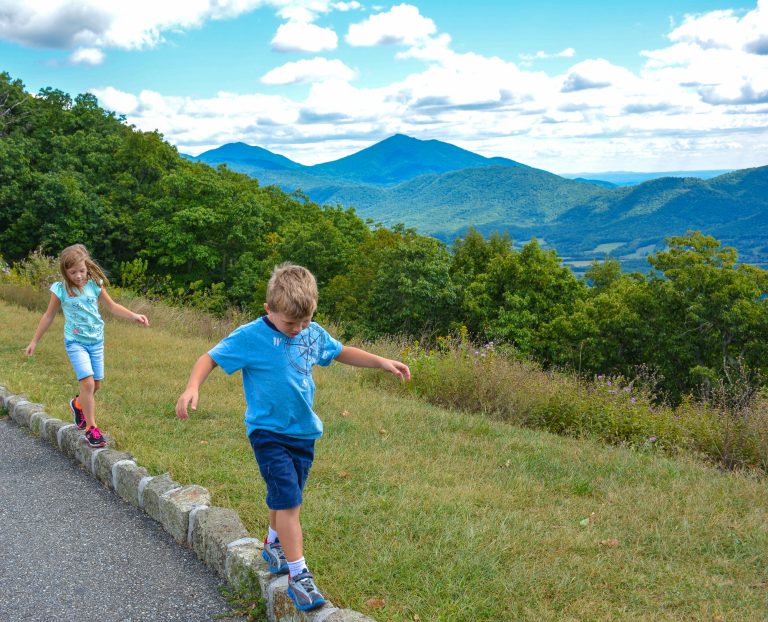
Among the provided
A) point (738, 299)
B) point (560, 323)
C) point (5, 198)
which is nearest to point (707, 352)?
point (738, 299)

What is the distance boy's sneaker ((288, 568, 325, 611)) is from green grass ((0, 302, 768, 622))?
0.23m

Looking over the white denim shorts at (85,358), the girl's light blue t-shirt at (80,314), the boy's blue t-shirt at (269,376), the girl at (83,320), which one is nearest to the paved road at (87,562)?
the girl at (83,320)

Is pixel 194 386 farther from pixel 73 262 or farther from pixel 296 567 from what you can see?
pixel 73 262

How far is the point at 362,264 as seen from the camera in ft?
140

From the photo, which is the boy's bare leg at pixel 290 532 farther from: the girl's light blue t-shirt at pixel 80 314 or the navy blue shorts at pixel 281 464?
the girl's light blue t-shirt at pixel 80 314

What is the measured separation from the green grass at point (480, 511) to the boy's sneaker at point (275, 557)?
23 centimetres

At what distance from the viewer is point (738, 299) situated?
33.5 metres

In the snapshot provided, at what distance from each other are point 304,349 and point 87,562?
6.66ft

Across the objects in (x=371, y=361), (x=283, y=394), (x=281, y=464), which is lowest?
(x=281, y=464)

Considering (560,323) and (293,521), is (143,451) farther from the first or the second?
(560,323)

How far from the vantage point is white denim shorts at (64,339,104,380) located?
5.57m

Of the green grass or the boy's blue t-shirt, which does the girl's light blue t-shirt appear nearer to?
the green grass

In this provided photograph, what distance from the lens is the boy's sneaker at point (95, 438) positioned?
5406 mm

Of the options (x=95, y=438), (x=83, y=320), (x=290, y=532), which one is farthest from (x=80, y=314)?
(x=290, y=532)
